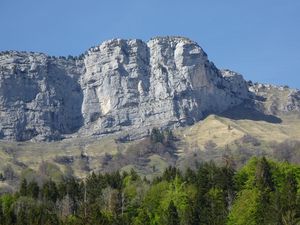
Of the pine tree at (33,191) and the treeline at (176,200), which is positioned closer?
the treeline at (176,200)

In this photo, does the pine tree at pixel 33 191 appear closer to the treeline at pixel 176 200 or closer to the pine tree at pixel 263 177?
the treeline at pixel 176 200

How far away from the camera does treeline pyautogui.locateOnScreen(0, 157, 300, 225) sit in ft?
419

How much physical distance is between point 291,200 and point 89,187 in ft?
192

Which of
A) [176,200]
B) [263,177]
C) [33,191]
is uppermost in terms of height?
[263,177]

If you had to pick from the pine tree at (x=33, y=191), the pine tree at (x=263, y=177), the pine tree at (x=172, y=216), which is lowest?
the pine tree at (x=172, y=216)

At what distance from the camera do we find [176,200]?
5684 inches

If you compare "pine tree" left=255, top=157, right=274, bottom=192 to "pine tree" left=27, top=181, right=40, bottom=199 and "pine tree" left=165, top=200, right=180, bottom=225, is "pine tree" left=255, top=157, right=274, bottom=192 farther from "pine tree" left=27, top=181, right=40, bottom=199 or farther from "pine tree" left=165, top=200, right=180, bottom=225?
"pine tree" left=27, top=181, right=40, bottom=199

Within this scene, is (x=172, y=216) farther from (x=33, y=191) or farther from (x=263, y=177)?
(x=33, y=191)

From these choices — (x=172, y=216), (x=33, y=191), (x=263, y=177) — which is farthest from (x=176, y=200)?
(x=33, y=191)

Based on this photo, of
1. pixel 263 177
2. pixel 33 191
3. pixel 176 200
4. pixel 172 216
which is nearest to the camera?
pixel 172 216

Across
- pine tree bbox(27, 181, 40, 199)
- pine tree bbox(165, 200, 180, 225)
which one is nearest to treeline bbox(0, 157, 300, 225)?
pine tree bbox(165, 200, 180, 225)

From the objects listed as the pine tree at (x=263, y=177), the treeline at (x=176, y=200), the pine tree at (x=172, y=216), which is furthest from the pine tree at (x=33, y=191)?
the pine tree at (x=263, y=177)

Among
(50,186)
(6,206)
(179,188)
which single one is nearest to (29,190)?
(50,186)

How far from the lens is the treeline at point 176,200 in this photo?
12762 centimetres
